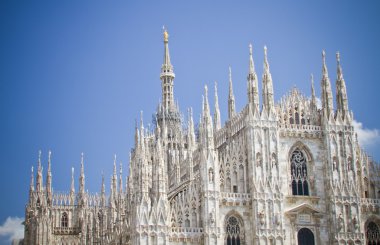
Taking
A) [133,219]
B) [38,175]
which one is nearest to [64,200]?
[38,175]

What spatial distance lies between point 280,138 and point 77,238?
36.1 meters

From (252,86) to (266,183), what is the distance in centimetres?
823

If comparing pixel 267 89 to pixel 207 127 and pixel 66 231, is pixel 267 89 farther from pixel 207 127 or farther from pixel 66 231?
pixel 66 231

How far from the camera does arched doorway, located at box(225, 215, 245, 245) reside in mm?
61469

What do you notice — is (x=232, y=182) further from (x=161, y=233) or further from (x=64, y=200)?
(x=64, y=200)

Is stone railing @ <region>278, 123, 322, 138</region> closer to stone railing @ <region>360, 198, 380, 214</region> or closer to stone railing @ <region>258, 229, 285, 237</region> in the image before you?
stone railing @ <region>360, 198, 380, 214</region>

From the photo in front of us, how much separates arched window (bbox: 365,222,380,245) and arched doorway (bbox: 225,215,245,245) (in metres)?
11.2

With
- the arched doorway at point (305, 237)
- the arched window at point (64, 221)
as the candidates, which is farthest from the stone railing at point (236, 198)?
the arched window at point (64, 221)

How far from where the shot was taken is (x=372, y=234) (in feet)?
215

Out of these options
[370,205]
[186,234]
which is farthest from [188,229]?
[370,205]

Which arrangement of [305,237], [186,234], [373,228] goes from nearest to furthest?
[186,234] → [305,237] → [373,228]

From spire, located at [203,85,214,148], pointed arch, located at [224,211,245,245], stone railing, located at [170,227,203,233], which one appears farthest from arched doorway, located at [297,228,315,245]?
spire, located at [203,85,214,148]

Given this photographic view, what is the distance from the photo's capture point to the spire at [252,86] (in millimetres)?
64500

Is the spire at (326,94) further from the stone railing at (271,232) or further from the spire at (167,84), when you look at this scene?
the spire at (167,84)
